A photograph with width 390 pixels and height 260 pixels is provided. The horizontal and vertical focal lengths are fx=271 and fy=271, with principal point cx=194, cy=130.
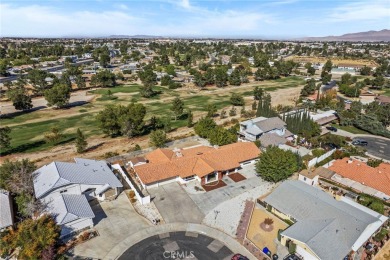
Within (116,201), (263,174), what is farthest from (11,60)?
(263,174)

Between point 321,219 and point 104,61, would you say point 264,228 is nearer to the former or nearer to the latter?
point 321,219

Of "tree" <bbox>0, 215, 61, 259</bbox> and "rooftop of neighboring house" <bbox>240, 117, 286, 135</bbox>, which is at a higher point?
→ "rooftop of neighboring house" <bbox>240, 117, 286, 135</bbox>

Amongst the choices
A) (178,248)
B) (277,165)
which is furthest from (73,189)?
(277,165)

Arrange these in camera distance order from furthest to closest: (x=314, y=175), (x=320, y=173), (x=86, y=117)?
(x=86, y=117) → (x=320, y=173) → (x=314, y=175)

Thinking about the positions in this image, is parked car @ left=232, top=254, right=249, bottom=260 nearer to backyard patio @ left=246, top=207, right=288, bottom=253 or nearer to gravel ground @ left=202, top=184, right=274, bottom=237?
backyard patio @ left=246, top=207, right=288, bottom=253

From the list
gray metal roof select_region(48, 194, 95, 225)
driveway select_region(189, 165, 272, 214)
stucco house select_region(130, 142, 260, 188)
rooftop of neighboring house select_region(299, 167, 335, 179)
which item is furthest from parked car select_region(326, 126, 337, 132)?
gray metal roof select_region(48, 194, 95, 225)

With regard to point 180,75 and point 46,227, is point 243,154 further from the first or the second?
point 180,75

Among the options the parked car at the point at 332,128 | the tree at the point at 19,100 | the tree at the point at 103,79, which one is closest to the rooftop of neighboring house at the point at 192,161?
the parked car at the point at 332,128
